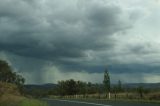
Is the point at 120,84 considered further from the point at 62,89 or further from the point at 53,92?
the point at 53,92

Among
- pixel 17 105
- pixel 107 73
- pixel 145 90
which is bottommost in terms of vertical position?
pixel 17 105

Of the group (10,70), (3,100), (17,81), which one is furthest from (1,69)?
(3,100)

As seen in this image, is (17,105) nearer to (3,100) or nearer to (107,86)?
(3,100)

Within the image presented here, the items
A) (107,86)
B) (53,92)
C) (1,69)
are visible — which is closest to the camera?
(1,69)

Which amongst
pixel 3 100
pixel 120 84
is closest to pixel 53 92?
pixel 120 84

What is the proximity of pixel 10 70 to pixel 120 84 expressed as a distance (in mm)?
51376

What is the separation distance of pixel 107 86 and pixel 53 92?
70021 mm

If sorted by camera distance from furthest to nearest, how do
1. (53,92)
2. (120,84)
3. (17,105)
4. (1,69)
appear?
(53,92), (120,84), (1,69), (17,105)

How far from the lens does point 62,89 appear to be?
145625 millimetres

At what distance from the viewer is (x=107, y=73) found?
3625 inches

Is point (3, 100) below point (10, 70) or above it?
below

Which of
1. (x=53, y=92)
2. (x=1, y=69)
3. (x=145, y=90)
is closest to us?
(x=145, y=90)

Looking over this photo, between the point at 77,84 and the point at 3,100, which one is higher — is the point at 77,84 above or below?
above

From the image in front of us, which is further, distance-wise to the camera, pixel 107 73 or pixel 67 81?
pixel 67 81
